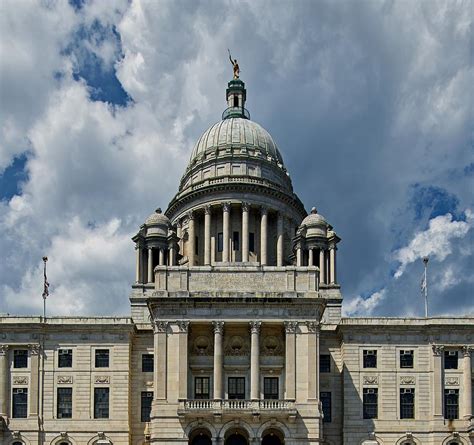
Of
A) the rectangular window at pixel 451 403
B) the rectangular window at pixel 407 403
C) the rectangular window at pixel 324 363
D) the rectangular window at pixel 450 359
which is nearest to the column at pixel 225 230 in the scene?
the rectangular window at pixel 324 363

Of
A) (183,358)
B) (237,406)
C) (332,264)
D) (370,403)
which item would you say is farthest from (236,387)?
(332,264)

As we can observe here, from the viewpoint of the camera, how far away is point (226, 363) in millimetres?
83250

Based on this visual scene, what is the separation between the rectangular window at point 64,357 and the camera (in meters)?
87.0

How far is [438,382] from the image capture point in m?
85.5

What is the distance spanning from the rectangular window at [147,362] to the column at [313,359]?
15008 mm

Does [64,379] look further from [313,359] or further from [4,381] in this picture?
[313,359]

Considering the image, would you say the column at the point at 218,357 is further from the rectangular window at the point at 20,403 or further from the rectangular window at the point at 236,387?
the rectangular window at the point at 20,403

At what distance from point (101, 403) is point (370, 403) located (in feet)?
76.3

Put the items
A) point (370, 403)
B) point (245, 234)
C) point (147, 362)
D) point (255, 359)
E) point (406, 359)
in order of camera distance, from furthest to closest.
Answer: point (245, 234), point (147, 362), point (406, 359), point (370, 403), point (255, 359)

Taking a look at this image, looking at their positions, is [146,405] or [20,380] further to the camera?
[146,405]

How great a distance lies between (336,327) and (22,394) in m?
28.0

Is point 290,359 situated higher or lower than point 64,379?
higher

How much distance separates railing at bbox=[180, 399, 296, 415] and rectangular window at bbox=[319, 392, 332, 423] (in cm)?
806

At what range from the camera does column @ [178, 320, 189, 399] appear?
3167 inches
